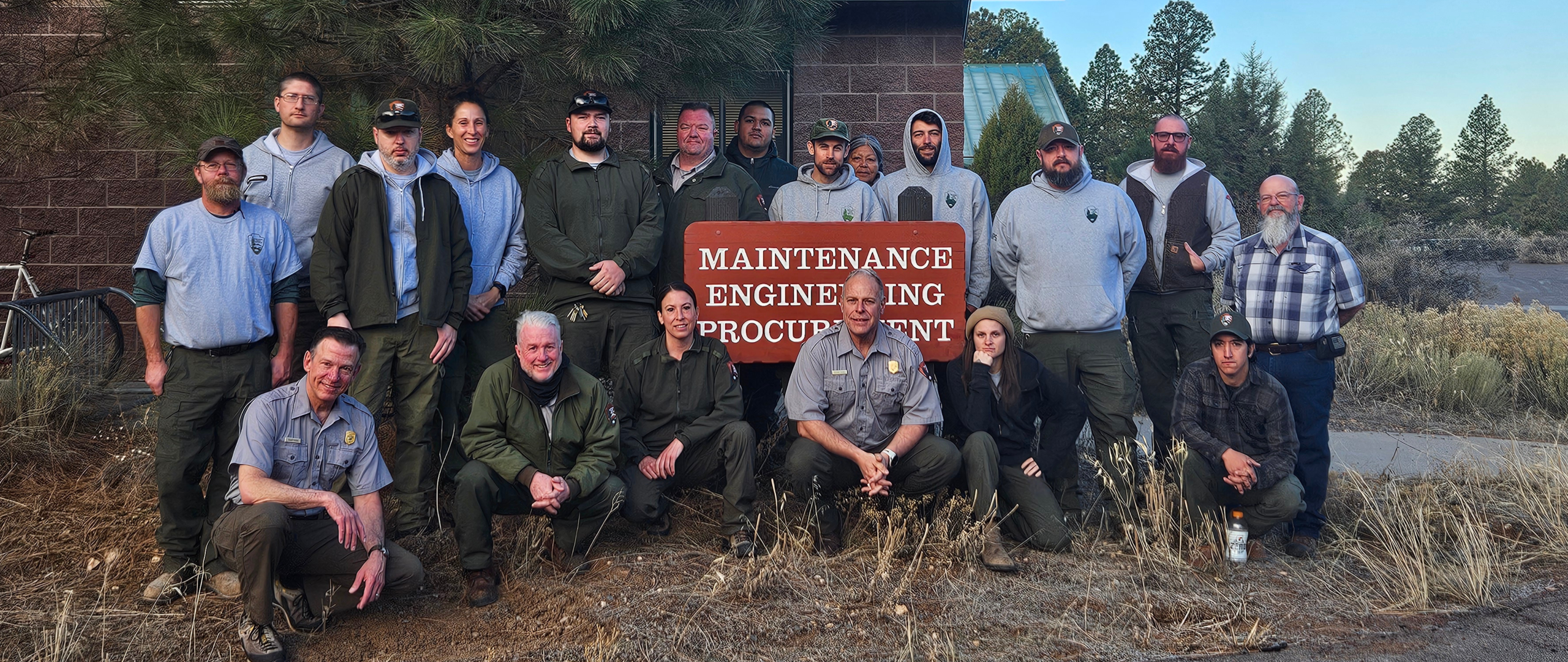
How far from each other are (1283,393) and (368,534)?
149 inches

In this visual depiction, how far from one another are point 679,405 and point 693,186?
4.12 feet

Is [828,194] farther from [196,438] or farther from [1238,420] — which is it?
[196,438]

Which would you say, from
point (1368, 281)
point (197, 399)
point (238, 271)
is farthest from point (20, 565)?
point (1368, 281)

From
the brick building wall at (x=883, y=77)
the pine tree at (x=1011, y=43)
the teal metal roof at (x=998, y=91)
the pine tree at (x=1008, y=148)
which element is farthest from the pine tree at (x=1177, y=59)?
the brick building wall at (x=883, y=77)

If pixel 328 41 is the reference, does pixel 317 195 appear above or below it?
below

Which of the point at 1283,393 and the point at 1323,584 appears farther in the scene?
the point at 1283,393

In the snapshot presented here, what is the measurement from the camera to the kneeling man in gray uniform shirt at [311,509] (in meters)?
3.57

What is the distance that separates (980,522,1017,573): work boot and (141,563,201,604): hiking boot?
3.06 metres

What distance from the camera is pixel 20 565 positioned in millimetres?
4434

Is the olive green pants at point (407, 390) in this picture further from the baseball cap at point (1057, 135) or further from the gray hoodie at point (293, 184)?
the baseball cap at point (1057, 135)

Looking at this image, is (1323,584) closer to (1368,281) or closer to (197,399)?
(197,399)

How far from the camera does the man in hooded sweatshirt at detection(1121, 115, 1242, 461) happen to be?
555cm

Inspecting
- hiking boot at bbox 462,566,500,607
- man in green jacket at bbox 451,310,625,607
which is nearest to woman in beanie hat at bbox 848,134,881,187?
man in green jacket at bbox 451,310,625,607

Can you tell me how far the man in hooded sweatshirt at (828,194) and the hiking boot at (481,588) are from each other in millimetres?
2348
